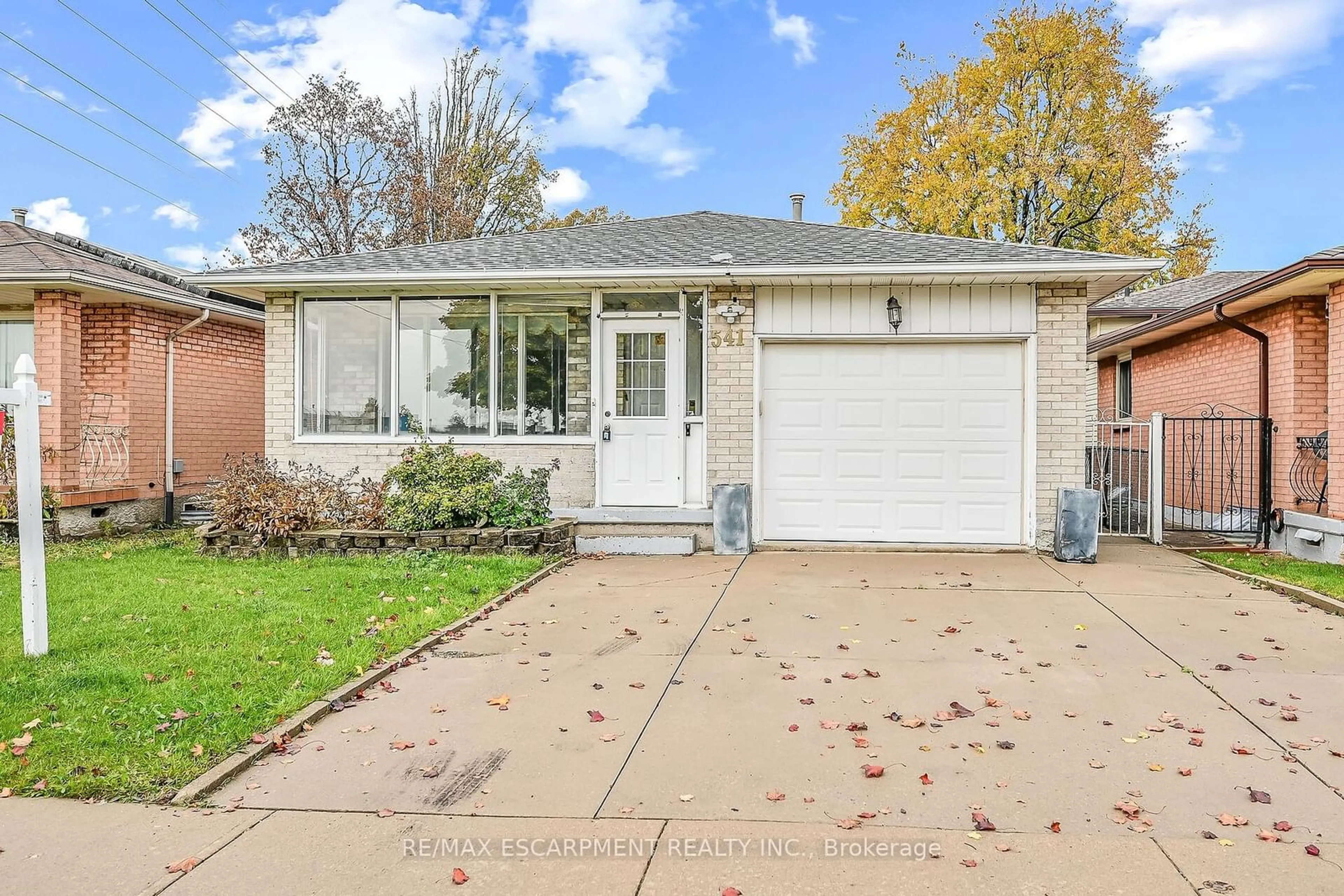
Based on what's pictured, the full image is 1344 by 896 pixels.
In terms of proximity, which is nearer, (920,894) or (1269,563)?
(920,894)

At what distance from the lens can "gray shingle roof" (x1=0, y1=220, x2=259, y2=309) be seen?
30.2 feet

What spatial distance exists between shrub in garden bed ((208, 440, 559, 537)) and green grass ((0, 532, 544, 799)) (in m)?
0.43

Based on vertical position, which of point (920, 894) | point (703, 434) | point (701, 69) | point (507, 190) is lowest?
point (920, 894)

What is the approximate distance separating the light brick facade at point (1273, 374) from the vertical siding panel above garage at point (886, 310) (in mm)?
2895

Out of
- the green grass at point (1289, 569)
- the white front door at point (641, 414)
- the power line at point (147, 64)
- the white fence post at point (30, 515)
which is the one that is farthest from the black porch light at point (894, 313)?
the power line at point (147, 64)

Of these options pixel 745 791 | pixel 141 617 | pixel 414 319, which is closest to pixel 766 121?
pixel 414 319

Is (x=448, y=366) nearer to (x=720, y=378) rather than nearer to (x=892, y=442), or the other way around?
(x=720, y=378)

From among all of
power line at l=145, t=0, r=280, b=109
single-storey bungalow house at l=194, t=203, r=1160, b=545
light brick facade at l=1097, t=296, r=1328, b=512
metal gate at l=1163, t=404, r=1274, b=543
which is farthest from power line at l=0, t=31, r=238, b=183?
light brick facade at l=1097, t=296, r=1328, b=512

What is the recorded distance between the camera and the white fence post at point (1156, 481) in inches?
352

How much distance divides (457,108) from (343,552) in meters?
18.7

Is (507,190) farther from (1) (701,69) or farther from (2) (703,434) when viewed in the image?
(2) (703,434)

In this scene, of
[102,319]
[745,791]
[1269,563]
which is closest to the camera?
[745,791]

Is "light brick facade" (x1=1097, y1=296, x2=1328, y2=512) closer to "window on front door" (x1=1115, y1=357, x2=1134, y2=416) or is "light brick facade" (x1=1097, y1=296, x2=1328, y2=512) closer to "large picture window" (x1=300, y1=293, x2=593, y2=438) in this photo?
"window on front door" (x1=1115, y1=357, x2=1134, y2=416)

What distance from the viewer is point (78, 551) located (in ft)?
27.0
